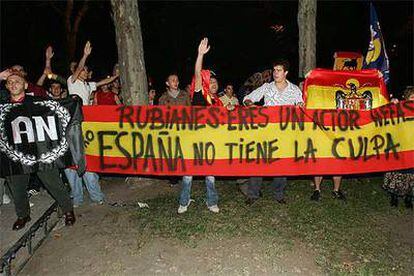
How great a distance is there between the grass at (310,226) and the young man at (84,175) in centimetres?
78

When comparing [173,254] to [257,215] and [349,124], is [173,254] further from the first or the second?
[349,124]

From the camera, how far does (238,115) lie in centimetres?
630

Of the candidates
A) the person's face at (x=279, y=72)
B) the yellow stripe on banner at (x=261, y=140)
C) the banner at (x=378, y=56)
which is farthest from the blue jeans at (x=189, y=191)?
the banner at (x=378, y=56)

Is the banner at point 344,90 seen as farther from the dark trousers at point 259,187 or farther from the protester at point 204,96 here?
the protester at point 204,96

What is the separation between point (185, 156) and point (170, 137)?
0.34 metres

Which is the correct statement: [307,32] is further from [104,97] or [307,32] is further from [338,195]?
[104,97]

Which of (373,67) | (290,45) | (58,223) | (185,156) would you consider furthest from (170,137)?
(290,45)

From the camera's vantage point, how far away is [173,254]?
5211mm

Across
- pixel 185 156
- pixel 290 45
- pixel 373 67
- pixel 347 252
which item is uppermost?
pixel 290 45

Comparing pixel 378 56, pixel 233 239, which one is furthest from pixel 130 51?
pixel 378 56

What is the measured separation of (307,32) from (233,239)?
5026mm

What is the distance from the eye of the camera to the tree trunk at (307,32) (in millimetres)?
8836

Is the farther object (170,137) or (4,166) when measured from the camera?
(170,137)

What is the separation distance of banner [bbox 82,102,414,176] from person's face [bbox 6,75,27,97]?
98 centimetres
